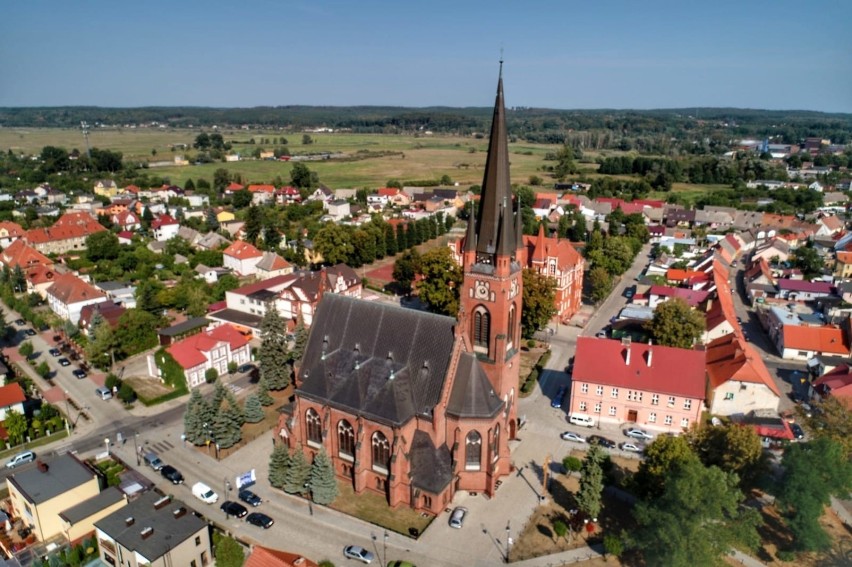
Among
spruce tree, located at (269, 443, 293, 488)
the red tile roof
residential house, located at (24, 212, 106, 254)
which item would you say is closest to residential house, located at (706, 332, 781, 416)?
spruce tree, located at (269, 443, 293, 488)

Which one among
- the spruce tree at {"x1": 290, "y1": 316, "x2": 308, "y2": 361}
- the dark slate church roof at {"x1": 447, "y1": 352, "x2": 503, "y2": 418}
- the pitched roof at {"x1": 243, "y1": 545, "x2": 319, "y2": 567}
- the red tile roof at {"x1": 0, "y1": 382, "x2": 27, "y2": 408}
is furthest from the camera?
the spruce tree at {"x1": 290, "y1": 316, "x2": 308, "y2": 361}

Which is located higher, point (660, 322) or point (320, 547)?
point (660, 322)

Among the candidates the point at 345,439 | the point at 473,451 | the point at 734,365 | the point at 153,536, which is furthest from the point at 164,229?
the point at 734,365

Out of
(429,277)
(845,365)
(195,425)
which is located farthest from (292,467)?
(845,365)

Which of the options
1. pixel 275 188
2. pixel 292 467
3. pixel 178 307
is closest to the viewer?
pixel 292 467

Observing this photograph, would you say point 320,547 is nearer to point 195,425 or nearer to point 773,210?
point 195,425

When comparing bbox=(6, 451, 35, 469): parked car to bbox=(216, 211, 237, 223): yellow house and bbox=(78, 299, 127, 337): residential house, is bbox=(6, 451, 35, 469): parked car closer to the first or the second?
bbox=(78, 299, 127, 337): residential house
